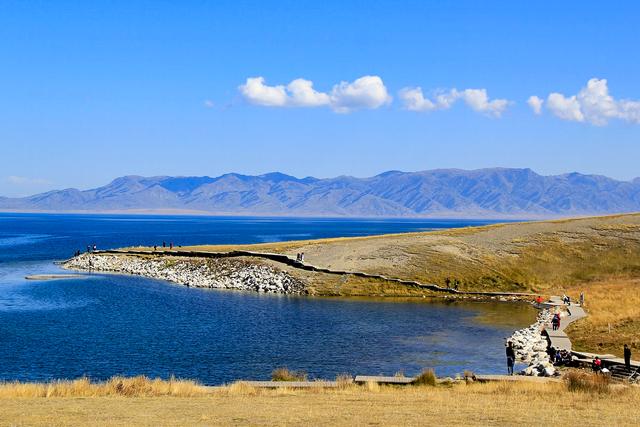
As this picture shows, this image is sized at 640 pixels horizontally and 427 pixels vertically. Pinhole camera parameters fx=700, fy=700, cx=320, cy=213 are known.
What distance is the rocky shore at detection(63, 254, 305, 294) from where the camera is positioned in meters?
87.2

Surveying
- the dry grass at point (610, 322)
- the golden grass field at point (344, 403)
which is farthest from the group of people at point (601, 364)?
the golden grass field at point (344, 403)

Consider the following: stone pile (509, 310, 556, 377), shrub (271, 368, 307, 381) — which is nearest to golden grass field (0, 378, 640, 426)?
shrub (271, 368, 307, 381)

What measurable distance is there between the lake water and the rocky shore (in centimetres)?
436

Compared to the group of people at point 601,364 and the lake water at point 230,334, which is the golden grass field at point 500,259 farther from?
the group of people at point 601,364

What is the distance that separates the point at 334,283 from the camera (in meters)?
84.0

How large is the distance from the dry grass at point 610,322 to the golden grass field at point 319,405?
1649 centimetres

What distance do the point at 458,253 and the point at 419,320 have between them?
34449mm

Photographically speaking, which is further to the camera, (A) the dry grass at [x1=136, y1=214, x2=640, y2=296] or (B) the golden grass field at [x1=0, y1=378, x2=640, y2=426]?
(A) the dry grass at [x1=136, y1=214, x2=640, y2=296]

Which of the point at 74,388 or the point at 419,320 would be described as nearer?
the point at 74,388

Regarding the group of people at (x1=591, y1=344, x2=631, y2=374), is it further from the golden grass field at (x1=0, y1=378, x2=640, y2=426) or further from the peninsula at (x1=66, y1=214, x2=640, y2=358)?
the peninsula at (x1=66, y1=214, x2=640, y2=358)

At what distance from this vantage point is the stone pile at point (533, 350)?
39.0m

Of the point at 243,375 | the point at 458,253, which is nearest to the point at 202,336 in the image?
the point at 243,375

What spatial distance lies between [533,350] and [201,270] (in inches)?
2345

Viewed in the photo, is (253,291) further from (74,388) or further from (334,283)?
(74,388)
